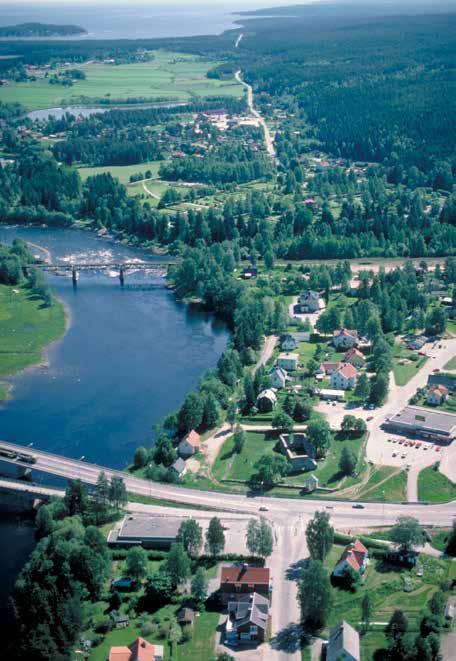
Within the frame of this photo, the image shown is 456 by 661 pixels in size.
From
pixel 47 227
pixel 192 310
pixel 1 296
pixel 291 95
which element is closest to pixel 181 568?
pixel 192 310

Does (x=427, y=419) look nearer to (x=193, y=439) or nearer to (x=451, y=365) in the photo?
(x=451, y=365)

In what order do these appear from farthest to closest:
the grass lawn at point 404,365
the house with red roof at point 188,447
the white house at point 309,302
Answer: the white house at point 309,302 → the grass lawn at point 404,365 → the house with red roof at point 188,447

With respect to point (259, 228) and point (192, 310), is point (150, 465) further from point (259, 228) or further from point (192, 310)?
point (259, 228)

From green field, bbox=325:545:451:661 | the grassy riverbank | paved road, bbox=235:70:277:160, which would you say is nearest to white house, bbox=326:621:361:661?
green field, bbox=325:545:451:661

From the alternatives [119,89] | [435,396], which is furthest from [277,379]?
[119,89]

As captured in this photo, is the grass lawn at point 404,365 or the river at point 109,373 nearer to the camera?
the river at point 109,373

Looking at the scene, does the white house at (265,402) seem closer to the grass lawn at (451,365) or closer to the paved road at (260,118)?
the grass lawn at (451,365)

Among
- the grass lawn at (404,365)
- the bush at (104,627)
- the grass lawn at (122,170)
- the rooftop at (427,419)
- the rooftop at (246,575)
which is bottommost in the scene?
the bush at (104,627)

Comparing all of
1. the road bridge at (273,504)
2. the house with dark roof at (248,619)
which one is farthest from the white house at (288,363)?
the house with dark roof at (248,619)
